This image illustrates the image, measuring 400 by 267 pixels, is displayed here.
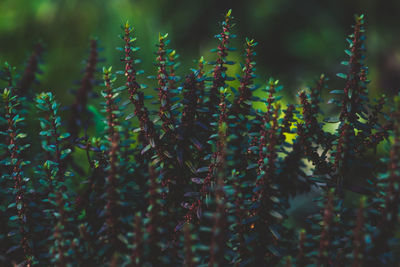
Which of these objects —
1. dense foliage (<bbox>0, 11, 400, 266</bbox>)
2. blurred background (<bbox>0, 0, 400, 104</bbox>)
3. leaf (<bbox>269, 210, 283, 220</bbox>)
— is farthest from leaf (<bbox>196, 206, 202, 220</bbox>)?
blurred background (<bbox>0, 0, 400, 104</bbox>)

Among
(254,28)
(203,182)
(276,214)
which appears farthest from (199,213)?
(254,28)

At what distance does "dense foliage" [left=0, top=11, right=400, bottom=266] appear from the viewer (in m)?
1.20

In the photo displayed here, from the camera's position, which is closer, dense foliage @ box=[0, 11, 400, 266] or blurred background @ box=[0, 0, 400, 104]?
dense foliage @ box=[0, 11, 400, 266]

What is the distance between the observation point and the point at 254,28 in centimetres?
598

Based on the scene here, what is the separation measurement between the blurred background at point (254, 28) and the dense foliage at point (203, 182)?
130 inches

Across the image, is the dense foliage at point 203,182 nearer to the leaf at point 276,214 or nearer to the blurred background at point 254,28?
the leaf at point 276,214

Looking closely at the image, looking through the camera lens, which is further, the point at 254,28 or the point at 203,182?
the point at 254,28

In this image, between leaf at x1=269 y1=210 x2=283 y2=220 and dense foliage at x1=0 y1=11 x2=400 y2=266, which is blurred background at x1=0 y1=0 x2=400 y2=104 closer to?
dense foliage at x1=0 y1=11 x2=400 y2=266

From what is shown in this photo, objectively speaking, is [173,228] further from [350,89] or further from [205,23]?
[205,23]

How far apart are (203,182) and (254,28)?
4.88m

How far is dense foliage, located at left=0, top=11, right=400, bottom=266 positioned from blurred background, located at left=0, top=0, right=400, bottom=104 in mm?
3307

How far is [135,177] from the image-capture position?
65.9 inches

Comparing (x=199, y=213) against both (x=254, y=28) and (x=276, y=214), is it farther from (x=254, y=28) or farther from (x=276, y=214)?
(x=254, y=28)

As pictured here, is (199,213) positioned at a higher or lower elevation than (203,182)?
lower
